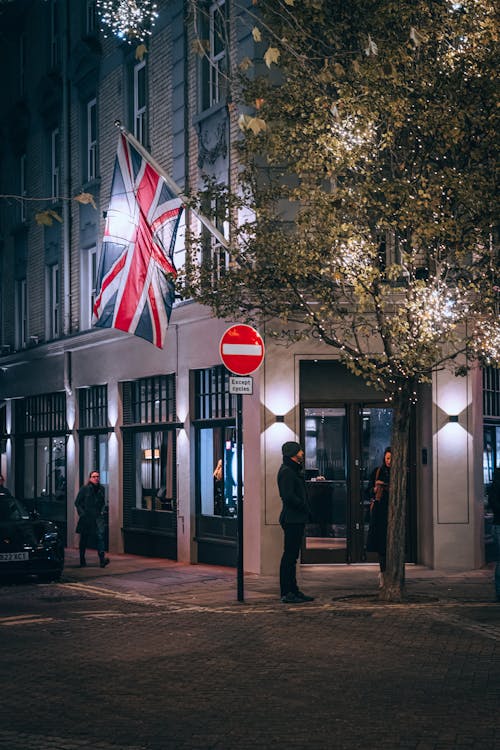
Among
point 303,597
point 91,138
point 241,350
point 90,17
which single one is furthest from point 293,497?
point 90,17

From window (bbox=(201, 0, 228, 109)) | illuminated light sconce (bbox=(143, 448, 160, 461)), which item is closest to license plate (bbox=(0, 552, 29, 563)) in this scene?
illuminated light sconce (bbox=(143, 448, 160, 461))

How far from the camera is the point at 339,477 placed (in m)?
18.1

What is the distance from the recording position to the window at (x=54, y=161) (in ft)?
89.7

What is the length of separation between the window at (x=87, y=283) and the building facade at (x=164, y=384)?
0.03 m

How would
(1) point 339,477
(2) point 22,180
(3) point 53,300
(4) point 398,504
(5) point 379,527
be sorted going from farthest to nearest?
(2) point 22,180 < (3) point 53,300 < (1) point 339,477 < (5) point 379,527 < (4) point 398,504

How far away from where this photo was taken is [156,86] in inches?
854

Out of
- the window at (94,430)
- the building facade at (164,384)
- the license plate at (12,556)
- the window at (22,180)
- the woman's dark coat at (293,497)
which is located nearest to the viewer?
the woman's dark coat at (293,497)

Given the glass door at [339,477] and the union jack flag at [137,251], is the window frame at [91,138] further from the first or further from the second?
the glass door at [339,477]

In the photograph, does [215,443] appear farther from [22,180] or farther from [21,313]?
[22,180]

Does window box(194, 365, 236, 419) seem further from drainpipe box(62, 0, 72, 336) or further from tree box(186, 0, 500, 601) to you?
drainpipe box(62, 0, 72, 336)

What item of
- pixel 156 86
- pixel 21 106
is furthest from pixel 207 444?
pixel 21 106

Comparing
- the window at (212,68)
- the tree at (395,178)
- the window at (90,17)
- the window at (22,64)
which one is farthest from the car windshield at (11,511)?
the window at (22,64)

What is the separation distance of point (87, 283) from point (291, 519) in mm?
12591

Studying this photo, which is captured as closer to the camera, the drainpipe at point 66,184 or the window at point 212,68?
the window at point 212,68
